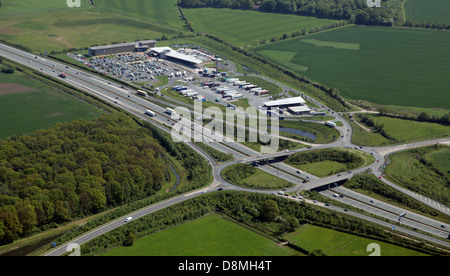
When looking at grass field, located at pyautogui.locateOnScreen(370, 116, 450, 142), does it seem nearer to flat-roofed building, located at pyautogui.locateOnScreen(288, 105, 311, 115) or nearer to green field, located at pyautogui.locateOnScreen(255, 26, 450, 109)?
green field, located at pyautogui.locateOnScreen(255, 26, 450, 109)

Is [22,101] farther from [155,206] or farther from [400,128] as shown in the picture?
[400,128]

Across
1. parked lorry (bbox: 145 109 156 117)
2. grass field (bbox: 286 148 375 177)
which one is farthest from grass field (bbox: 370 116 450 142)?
parked lorry (bbox: 145 109 156 117)

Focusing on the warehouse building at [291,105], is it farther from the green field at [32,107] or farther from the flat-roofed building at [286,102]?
the green field at [32,107]

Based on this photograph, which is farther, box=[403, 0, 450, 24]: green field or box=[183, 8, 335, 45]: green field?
box=[403, 0, 450, 24]: green field

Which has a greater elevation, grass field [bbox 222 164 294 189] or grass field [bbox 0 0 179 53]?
grass field [bbox 0 0 179 53]

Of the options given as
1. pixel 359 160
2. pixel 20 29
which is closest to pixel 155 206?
pixel 359 160

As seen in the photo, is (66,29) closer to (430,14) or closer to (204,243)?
(204,243)

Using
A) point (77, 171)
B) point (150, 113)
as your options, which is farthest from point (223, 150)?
point (77, 171)
